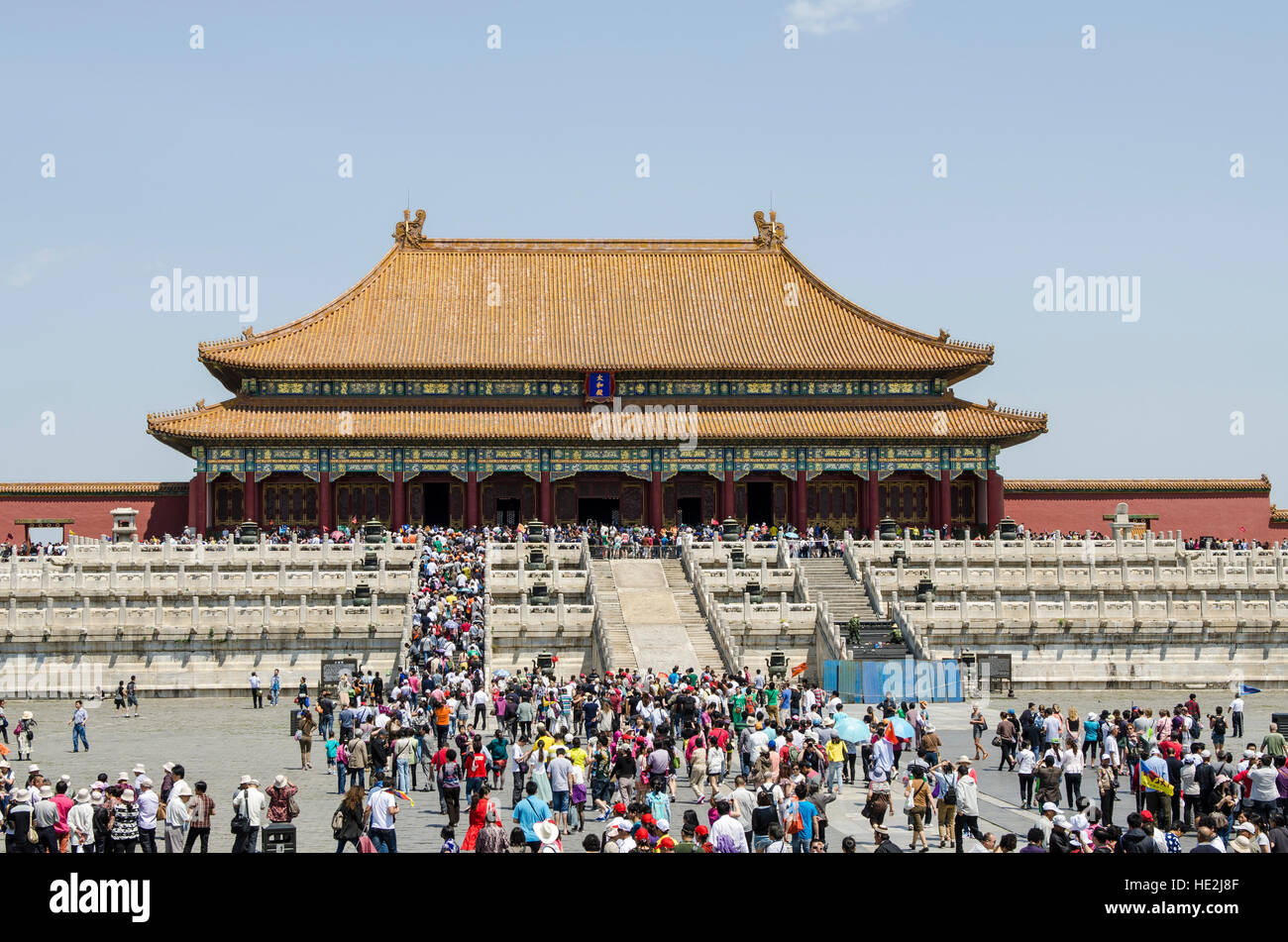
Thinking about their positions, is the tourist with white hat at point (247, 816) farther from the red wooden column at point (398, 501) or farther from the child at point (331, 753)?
the red wooden column at point (398, 501)

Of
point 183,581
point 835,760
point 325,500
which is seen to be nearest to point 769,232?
point 325,500

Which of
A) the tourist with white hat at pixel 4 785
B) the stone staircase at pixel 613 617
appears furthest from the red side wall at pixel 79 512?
the tourist with white hat at pixel 4 785

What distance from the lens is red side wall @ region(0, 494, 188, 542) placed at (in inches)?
2429

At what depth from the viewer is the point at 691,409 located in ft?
214

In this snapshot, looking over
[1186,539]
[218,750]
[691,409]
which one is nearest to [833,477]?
[691,409]

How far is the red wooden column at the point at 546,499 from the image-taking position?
207ft

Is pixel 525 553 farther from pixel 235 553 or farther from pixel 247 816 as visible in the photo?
pixel 247 816

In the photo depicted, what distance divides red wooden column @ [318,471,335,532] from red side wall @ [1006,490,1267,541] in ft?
90.3

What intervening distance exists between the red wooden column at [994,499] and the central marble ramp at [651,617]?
2249cm

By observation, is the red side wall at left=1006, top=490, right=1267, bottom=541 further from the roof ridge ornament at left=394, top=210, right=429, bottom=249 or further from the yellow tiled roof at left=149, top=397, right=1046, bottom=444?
the roof ridge ornament at left=394, top=210, right=429, bottom=249

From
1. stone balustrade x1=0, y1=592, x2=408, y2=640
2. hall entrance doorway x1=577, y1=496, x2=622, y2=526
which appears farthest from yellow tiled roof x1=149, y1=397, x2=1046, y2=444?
stone balustrade x1=0, y1=592, x2=408, y2=640

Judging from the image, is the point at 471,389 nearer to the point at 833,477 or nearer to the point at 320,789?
the point at 833,477

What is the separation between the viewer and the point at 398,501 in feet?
205
